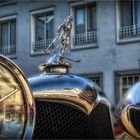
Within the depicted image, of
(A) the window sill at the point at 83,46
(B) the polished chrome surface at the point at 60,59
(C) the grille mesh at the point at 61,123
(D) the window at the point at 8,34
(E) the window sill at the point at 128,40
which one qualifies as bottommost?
(C) the grille mesh at the point at 61,123

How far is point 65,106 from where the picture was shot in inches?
49.9

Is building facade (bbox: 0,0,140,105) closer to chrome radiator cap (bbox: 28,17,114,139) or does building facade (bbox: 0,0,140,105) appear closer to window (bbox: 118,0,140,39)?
window (bbox: 118,0,140,39)

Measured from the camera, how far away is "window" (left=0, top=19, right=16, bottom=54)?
15.4m

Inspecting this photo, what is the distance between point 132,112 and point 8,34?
47.3 feet

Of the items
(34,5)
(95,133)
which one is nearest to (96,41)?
(34,5)

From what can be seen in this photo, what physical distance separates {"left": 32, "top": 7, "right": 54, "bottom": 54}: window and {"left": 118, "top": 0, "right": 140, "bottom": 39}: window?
89.2 inches

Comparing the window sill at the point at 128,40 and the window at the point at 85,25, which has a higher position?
the window at the point at 85,25

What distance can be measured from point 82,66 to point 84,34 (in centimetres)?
103

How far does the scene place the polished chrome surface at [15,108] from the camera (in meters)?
0.97

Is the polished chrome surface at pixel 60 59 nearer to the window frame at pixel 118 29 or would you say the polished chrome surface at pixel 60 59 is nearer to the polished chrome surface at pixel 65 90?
the polished chrome surface at pixel 65 90

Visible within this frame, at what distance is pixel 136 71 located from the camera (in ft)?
42.3

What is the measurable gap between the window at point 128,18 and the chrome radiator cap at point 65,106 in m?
12.0

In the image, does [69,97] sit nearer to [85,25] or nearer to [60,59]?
[60,59]

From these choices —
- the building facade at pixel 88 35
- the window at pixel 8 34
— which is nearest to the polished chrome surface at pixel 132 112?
the building facade at pixel 88 35
